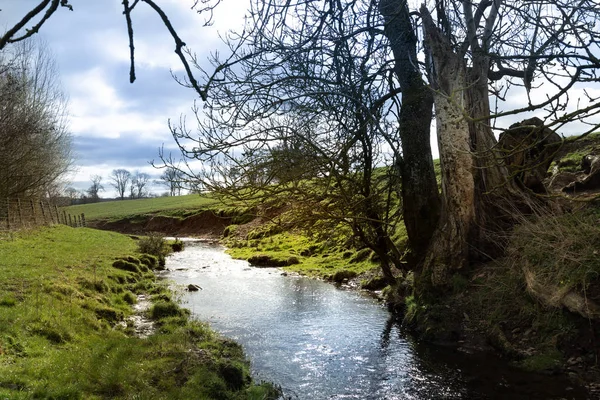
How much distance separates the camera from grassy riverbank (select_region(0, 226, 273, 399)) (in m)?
6.32

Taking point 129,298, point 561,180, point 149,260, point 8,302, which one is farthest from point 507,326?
point 149,260

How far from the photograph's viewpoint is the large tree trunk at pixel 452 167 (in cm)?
1086

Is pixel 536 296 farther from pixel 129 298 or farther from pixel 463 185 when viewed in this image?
pixel 129 298

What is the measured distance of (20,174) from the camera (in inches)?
1016

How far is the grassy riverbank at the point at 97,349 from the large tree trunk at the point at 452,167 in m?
5.55

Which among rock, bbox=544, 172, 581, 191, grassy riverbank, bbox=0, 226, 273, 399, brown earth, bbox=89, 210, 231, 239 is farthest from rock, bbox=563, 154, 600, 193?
brown earth, bbox=89, 210, 231, 239

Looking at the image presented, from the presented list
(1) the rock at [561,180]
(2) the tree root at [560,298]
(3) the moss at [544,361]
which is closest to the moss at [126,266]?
(2) the tree root at [560,298]

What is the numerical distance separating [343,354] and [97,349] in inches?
179

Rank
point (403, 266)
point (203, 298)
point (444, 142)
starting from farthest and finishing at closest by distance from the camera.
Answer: point (203, 298)
point (403, 266)
point (444, 142)

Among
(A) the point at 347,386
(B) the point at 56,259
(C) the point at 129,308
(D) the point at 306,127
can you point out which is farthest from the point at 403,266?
(B) the point at 56,259

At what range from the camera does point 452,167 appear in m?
11.1

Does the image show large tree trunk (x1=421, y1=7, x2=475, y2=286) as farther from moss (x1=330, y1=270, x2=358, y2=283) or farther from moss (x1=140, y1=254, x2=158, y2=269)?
moss (x1=140, y1=254, x2=158, y2=269)

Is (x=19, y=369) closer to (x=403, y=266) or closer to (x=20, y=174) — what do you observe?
(x=403, y=266)

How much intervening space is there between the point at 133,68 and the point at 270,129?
27.6 ft
